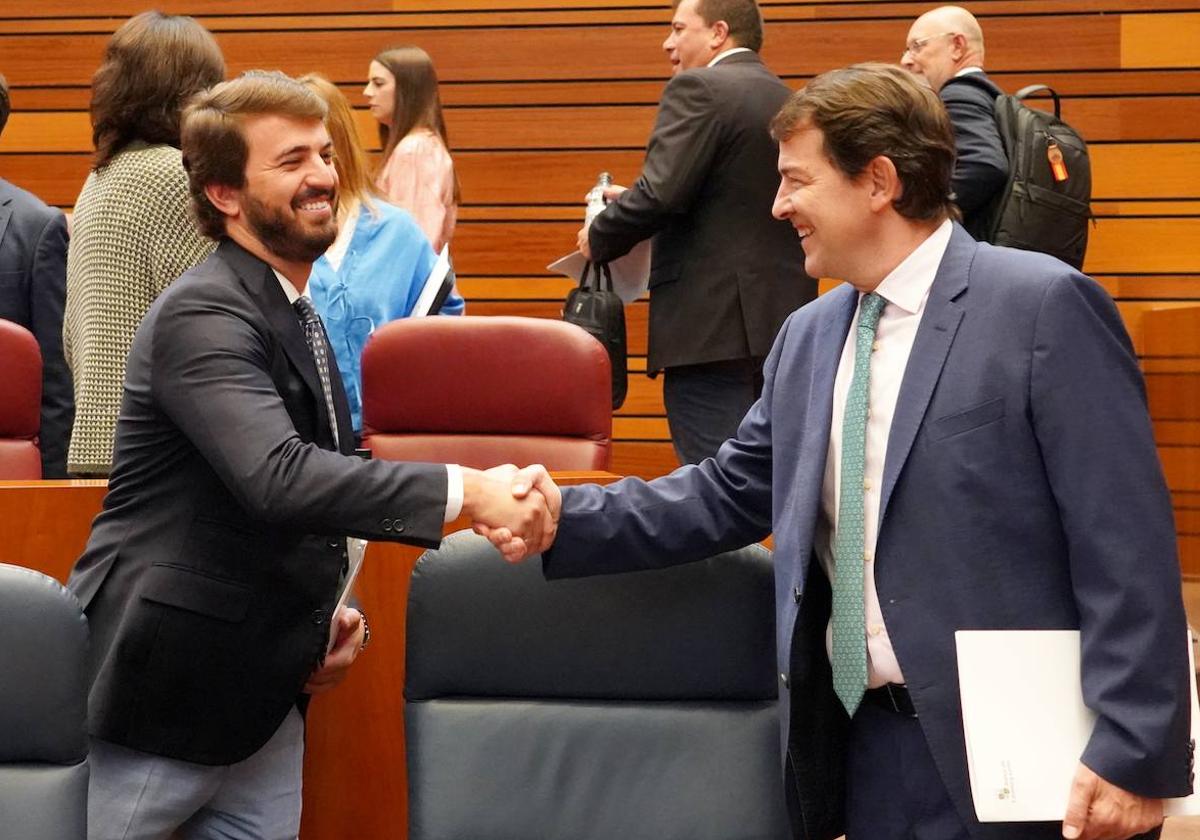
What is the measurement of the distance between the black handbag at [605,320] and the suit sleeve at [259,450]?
1834mm

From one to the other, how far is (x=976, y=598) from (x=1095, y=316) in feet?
1.08

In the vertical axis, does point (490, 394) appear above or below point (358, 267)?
below

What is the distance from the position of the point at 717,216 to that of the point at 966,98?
956 mm

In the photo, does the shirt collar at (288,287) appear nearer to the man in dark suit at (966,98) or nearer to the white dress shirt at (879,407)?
the white dress shirt at (879,407)

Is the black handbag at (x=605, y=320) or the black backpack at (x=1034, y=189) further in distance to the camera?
the black backpack at (x=1034, y=189)

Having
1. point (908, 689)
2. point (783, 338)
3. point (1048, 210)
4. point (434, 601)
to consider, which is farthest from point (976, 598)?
point (1048, 210)

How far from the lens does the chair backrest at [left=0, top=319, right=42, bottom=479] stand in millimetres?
2883

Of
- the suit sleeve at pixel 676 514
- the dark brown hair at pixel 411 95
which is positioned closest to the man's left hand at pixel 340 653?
the suit sleeve at pixel 676 514

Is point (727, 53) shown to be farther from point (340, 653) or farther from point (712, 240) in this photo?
point (340, 653)

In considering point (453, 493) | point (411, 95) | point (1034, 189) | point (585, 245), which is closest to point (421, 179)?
point (411, 95)

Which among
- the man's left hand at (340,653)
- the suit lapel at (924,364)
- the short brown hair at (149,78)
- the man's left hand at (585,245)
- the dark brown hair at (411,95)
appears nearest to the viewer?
the suit lapel at (924,364)

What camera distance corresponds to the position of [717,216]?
376cm

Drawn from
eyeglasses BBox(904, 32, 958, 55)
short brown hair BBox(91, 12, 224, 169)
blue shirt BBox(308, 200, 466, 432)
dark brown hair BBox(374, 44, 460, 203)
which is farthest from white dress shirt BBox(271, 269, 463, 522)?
eyeglasses BBox(904, 32, 958, 55)

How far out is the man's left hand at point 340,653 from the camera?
2.03 metres
